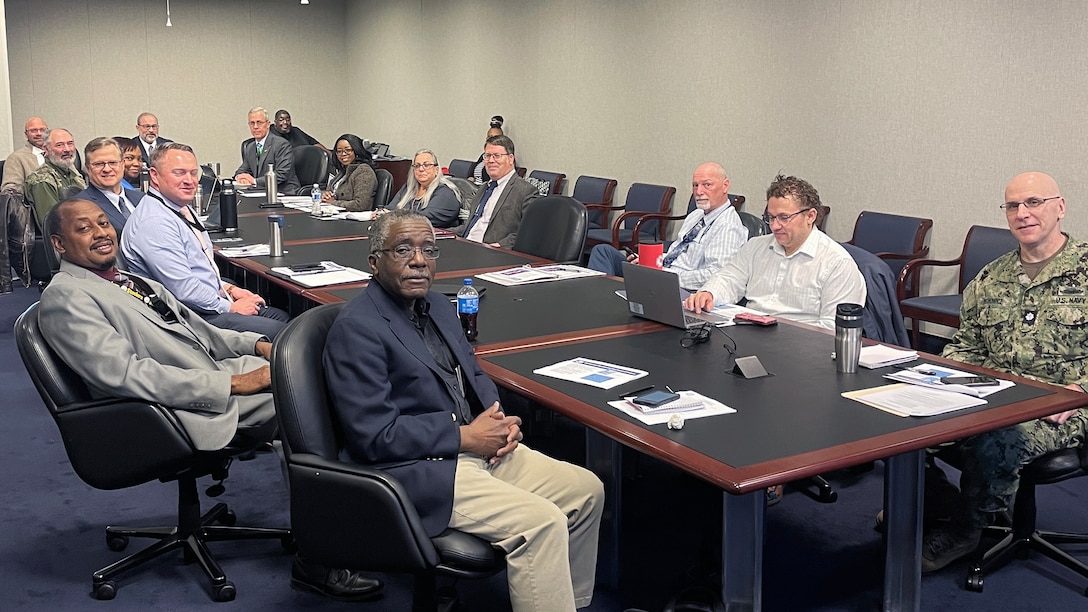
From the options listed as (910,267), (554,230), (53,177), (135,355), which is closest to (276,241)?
(554,230)

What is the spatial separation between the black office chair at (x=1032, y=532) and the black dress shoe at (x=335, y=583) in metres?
1.80

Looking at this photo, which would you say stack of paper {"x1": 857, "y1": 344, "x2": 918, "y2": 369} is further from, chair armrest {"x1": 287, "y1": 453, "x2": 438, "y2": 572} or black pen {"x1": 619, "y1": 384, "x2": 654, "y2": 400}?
chair armrest {"x1": 287, "y1": 453, "x2": 438, "y2": 572}

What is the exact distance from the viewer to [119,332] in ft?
10.0

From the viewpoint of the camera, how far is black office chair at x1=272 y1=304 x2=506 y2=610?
2.30 metres

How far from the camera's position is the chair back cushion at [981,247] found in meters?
5.45

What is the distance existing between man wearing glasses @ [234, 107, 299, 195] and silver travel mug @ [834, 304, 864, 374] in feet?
21.9

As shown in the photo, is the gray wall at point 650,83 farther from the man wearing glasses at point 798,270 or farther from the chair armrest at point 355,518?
the chair armrest at point 355,518

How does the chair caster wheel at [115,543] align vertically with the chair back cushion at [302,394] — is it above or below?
below

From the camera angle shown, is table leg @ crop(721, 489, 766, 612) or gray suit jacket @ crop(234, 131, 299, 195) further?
gray suit jacket @ crop(234, 131, 299, 195)

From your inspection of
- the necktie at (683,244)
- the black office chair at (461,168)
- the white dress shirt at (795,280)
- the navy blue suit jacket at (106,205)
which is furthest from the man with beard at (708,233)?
the black office chair at (461,168)

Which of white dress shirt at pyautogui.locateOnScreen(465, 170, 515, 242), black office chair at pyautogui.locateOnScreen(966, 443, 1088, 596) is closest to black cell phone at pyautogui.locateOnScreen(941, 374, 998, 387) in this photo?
black office chair at pyautogui.locateOnScreen(966, 443, 1088, 596)

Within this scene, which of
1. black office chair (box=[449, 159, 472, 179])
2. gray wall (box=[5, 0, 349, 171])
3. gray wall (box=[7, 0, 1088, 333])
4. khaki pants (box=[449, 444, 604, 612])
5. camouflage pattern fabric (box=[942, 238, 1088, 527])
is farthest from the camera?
gray wall (box=[5, 0, 349, 171])

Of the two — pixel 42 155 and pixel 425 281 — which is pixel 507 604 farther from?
pixel 42 155

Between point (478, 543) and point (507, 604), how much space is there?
703 mm
